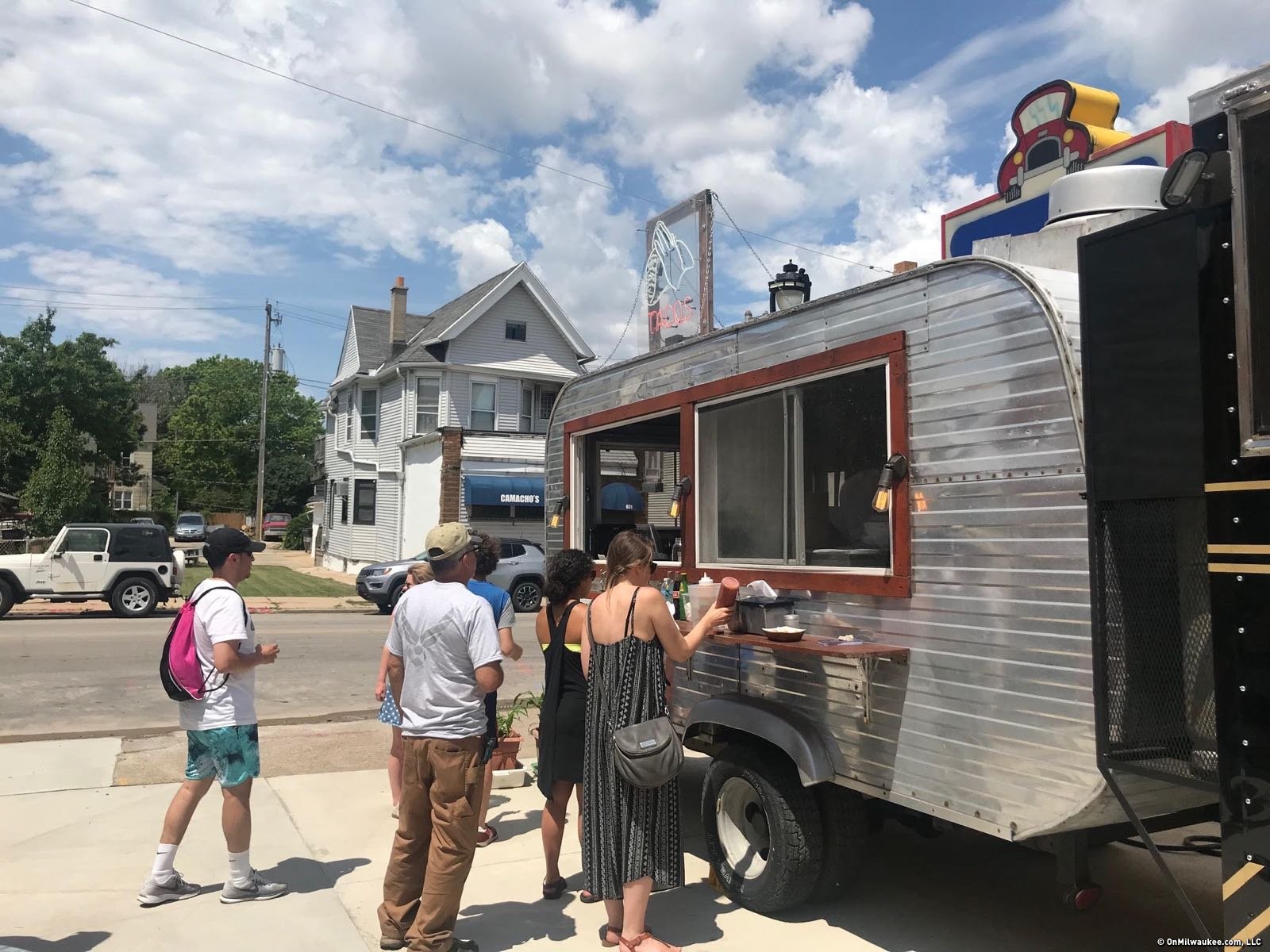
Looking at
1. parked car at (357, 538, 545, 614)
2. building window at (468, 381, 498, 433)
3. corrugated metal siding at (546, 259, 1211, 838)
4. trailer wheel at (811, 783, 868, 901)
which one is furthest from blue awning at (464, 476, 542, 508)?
corrugated metal siding at (546, 259, 1211, 838)

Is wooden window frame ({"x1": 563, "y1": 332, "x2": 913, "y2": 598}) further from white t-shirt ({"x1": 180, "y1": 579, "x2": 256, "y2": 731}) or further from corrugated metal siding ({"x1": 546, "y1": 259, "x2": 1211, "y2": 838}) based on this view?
white t-shirt ({"x1": 180, "y1": 579, "x2": 256, "y2": 731})

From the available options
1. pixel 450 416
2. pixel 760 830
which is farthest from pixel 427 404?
pixel 760 830

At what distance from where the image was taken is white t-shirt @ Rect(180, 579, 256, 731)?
14.2 feet

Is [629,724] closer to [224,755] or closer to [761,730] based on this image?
[761,730]

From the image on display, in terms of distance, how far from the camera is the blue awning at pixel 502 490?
1014 inches

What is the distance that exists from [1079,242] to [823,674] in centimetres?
201

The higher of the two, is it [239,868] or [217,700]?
[217,700]

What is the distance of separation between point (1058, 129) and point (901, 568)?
19.9 feet

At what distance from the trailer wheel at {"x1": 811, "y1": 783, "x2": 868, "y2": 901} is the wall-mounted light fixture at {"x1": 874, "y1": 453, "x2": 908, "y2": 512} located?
1337mm

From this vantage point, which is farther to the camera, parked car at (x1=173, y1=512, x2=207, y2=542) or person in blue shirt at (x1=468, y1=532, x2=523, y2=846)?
parked car at (x1=173, y1=512, x2=207, y2=542)

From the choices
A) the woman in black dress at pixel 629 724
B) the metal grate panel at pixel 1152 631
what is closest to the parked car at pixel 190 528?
the woman in black dress at pixel 629 724

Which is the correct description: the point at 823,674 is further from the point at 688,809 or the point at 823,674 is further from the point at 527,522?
the point at 527,522

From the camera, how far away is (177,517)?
50531mm

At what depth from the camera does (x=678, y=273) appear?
33.2ft
